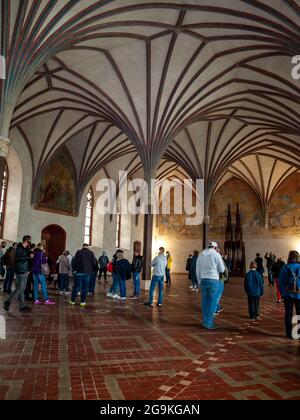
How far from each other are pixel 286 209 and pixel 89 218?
18.2 meters

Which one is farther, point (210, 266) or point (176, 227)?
point (176, 227)

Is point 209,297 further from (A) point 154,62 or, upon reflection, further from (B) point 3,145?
(A) point 154,62

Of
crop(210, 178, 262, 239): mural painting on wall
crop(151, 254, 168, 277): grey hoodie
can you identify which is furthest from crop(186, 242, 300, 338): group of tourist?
crop(210, 178, 262, 239): mural painting on wall

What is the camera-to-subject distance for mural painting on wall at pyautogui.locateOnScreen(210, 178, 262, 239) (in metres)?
31.0

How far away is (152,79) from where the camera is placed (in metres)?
15.3

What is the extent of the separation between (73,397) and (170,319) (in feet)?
16.4

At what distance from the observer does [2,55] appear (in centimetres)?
909

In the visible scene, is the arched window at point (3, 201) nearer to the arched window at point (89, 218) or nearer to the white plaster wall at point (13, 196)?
the white plaster wall at point (13, 196)

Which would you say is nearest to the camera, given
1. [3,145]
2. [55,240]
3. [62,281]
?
[3,145]

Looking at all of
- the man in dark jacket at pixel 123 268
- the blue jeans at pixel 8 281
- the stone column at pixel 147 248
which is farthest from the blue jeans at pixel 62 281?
the stone column at pixel 147 248

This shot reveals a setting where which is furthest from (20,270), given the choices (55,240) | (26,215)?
(55,240)

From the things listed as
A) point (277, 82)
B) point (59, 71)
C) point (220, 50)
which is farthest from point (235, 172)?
point (59, 71)

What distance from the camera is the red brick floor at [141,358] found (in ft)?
12.4

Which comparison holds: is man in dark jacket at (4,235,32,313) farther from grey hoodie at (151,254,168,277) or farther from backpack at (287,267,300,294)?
backpack at (287,267,300,294)
